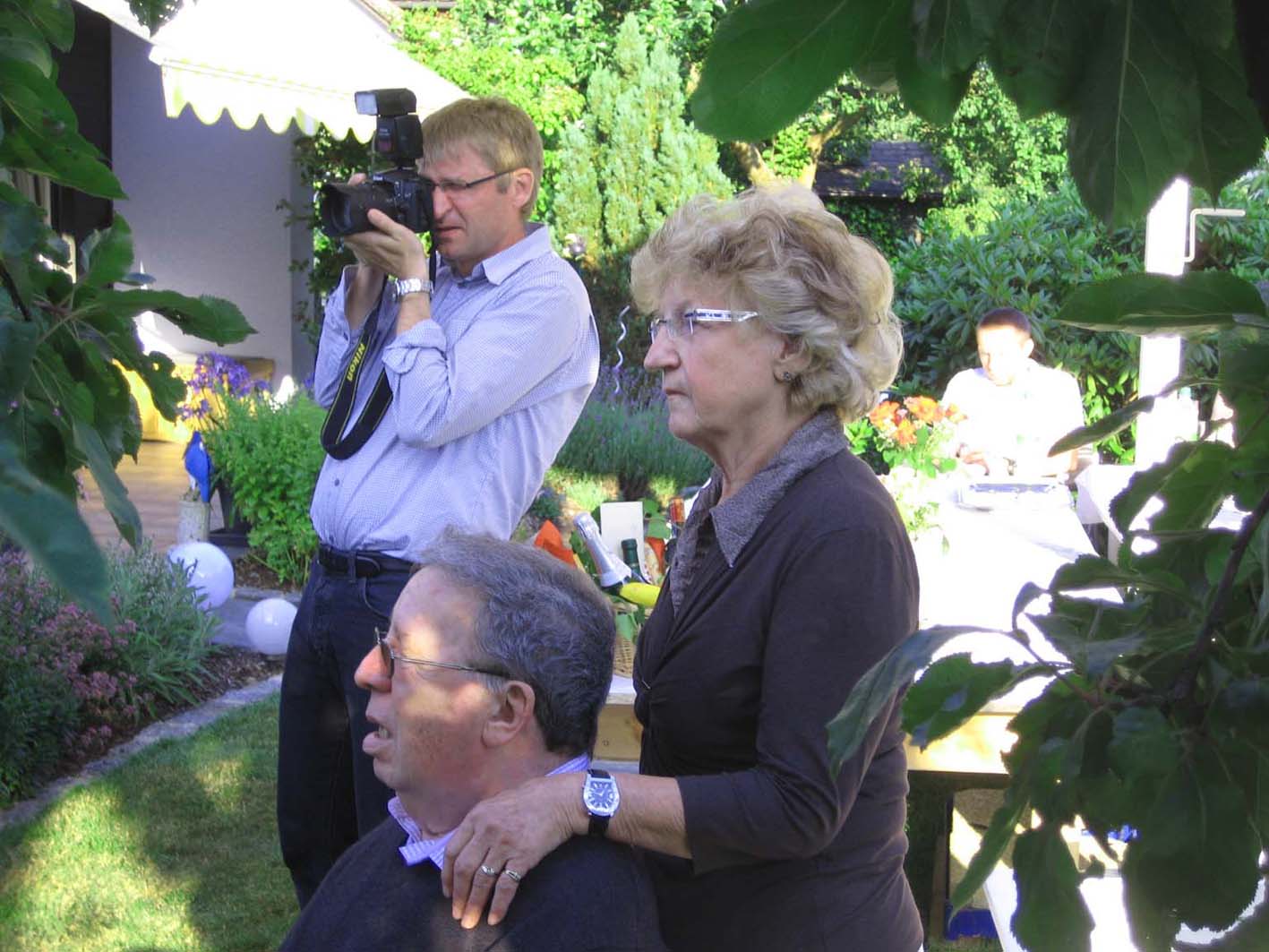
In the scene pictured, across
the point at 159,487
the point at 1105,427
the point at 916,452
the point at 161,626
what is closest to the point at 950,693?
the point at 1105,427

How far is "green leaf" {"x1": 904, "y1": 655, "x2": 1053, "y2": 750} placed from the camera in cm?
81

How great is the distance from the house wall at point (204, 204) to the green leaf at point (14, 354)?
10.9m

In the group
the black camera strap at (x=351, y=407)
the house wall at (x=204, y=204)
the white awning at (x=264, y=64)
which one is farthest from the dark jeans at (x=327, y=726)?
the house wall at (x=204, y=204)

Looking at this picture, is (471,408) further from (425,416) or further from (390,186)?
(390,186)

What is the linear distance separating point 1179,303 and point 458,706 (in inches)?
51.4

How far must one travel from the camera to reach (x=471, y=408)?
2.75 m

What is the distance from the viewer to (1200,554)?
3.09ft

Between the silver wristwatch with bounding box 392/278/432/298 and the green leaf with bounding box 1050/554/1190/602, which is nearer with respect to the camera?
the green leaf with bounding box 1050/554/1190/602

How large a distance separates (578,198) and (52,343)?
1366 cm

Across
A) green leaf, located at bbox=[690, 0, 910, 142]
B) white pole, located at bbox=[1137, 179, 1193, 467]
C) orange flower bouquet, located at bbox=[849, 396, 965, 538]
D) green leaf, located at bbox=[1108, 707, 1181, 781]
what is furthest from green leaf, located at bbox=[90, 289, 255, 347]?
white pole, located at bbox=[1137, 179, 1193, 467]

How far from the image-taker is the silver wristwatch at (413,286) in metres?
2.84

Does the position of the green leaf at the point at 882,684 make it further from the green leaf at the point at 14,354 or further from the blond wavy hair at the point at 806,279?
the blond wavy hair at the point at 806,279

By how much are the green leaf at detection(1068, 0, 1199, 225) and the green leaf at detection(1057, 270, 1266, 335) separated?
0.14ft

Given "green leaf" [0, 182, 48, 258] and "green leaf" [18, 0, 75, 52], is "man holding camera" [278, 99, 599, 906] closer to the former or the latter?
"green leaf" [18, 0, 75, 52]
